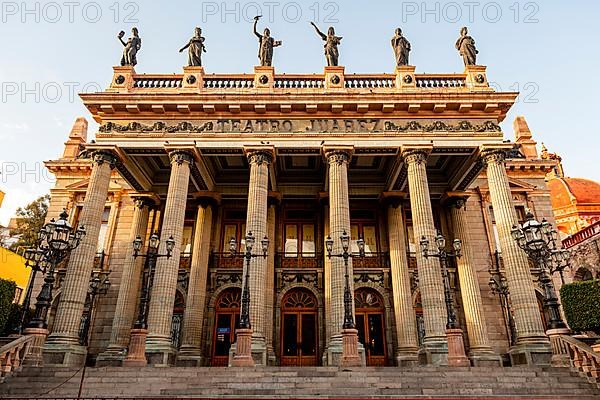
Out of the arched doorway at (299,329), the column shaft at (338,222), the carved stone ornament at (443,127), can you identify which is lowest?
the arched doorway at (299,329)

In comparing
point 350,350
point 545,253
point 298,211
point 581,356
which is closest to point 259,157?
point 298,211

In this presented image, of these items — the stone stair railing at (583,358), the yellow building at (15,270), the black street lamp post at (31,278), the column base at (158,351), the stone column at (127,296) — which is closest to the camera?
the stone stair railing at (583,358)

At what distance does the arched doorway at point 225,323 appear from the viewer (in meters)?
19.1

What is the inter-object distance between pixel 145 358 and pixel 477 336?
1356cm

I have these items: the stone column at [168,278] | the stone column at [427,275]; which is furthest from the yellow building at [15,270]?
the stone column at [427,275]

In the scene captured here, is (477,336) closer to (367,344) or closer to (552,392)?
(367,344)

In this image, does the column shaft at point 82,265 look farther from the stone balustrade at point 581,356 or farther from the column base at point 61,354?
the stone balustrade at point 581,356

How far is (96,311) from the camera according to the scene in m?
20.1

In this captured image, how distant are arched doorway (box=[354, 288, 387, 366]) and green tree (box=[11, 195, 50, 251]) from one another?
76.4ft

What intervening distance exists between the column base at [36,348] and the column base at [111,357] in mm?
4267

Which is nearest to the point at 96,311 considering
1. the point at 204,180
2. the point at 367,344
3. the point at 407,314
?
the point at 204,180

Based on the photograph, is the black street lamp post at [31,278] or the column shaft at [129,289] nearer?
the black street lamp post at [31,278]

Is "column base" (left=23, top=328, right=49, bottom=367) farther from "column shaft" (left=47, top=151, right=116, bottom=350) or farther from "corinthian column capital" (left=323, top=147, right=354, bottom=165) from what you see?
"corinthian column capital" (left=323, top=147, right=354, bottom=165)

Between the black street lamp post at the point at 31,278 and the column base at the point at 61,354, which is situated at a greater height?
the black street lamp post at the point at 31,278
